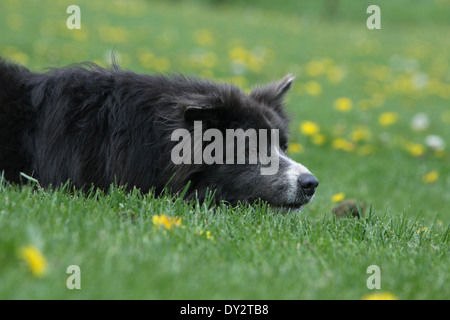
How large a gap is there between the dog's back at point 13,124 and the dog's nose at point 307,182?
2.14m

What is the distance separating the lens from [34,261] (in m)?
2.22

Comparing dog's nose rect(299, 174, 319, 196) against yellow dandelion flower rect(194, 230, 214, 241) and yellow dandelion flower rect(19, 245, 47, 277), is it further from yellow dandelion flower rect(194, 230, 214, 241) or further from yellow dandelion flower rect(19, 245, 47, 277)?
yellow dandelion flower rect(19, 245, 47, 277)

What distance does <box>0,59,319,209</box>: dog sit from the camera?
4.34 metres

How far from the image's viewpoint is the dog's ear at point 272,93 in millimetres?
5070

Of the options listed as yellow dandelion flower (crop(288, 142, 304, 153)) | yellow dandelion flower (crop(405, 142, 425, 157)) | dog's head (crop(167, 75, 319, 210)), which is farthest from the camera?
yellow dandelion flower (crop(405, 142, 425, 157))

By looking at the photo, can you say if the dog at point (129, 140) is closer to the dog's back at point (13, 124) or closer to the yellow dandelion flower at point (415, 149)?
the dog's back at point (13, 124)

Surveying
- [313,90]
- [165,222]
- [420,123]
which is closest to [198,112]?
[165,222]

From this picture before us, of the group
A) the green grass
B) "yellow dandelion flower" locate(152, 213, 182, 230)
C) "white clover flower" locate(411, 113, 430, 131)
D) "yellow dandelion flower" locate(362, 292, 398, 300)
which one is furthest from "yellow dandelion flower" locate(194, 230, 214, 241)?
"white clover flower" locate(411, 113, 430, 131)

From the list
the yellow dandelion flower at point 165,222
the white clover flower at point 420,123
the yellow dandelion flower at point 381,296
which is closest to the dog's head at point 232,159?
the yellow dandelion flower at point 165,222

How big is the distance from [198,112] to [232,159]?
0.47 m

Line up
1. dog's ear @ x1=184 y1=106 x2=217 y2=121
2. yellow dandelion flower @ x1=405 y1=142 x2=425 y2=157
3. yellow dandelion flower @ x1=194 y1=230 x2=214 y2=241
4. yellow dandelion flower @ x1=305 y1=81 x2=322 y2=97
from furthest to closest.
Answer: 1. yellow dandelion flower @ x1=305 y1=81 x2=322 y2=97
2. yellow dandelion flower @ x1=405 y1=142 x2=425 y2=157
3. dog's ear @ x1=184 y1=106 x2=217 y2=121
4. yellow dandelion flower @ x1=194 y1=230 x2=214 y2=241
